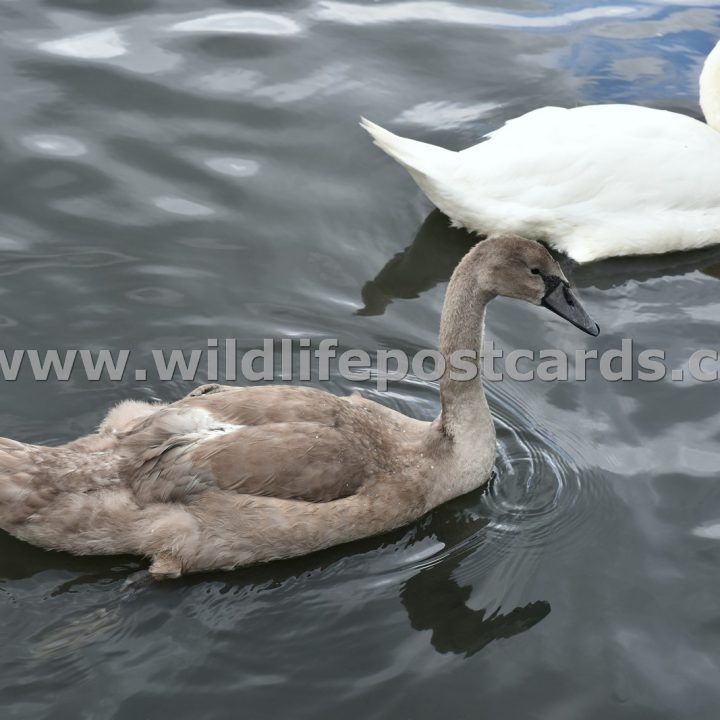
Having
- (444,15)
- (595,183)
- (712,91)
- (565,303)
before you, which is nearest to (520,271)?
(565,303)

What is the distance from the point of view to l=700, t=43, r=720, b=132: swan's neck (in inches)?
362

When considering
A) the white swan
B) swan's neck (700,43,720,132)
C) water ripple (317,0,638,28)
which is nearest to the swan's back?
the white swan

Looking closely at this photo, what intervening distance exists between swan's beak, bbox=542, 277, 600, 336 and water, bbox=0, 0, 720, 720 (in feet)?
2.46

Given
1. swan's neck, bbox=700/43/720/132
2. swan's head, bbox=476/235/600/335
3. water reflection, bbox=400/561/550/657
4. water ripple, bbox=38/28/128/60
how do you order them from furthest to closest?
water ripple, bbox=38/28/128/60
swan's neck, bbox=700/43/720/132
swan's head, bbox=476/235/600/335
water reflection, bbox=400/561/550/657

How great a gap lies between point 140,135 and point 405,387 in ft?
11.2

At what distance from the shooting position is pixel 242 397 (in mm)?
5973

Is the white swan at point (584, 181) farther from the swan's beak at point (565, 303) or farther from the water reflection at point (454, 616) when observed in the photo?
the water reflection at point (454, 616)

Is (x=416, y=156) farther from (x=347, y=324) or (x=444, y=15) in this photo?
(x=444, y=15)

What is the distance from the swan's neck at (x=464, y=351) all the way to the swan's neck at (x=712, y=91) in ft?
12.6

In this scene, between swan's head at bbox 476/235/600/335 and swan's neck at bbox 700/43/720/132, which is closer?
swan's head at bbox 476/235/600/335

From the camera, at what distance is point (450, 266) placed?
328 inches

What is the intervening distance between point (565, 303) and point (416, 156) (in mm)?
2344

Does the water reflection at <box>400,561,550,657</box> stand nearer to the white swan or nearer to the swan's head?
the swan's head

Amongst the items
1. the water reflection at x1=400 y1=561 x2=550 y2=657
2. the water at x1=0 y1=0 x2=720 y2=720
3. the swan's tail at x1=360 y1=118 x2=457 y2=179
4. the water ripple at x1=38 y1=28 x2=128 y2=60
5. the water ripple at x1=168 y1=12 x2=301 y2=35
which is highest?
the water ripple at x1=168 y1=12 x2=301 y2=35
